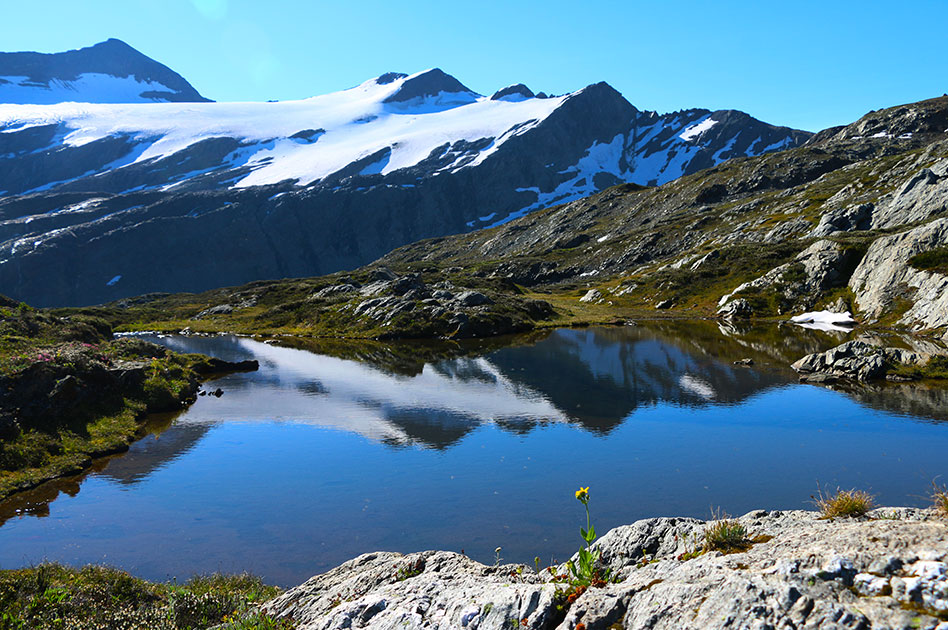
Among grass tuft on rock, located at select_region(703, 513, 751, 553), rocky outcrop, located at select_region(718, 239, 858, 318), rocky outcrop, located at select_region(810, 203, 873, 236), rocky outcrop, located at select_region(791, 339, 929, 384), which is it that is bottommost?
rocky outcrop, located at select_region(791, 339, 929, 384)

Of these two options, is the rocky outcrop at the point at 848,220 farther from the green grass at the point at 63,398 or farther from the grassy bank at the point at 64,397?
the green grass at the point at 63,398

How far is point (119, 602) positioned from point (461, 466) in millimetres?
16253

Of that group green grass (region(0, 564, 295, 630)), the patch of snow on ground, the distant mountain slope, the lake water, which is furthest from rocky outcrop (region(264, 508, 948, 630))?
the patch of snow on ground

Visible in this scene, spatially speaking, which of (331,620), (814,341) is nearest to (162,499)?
(331,620)

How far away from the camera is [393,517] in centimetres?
2156

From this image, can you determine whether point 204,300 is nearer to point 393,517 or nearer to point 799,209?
point 393,517

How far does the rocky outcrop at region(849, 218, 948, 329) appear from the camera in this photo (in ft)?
208

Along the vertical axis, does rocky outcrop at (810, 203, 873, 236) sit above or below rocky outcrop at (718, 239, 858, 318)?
above

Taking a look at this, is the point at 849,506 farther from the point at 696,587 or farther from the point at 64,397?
the point at 64,397

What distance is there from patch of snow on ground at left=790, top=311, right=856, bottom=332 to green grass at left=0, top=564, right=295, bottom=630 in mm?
81633

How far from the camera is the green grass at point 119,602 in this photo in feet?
41.0

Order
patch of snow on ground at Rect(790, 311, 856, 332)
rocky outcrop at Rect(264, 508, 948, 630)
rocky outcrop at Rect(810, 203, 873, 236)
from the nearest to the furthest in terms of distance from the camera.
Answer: rocky outcrop at Rect(264, 508, 948, 630), patch of snow on ground at Rect(790, 311, 856, 332), rocky outcrop at Rect(810, 203, 873, 236)

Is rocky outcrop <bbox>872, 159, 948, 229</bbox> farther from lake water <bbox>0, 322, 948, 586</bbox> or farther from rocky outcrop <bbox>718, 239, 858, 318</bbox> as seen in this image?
lake water <bbox>0, 322, 948, 586</bbox>

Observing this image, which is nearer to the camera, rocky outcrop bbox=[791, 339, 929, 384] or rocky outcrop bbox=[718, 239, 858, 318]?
rocky outcrop bbox=[791, 339, 929, 384]
